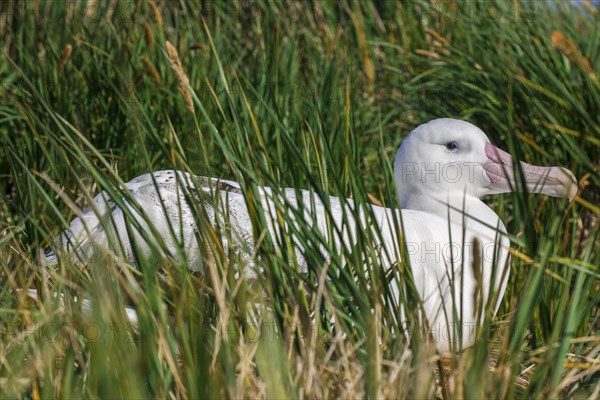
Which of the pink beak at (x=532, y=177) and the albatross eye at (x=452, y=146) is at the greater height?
the albatross eye at (x=452, y=146)

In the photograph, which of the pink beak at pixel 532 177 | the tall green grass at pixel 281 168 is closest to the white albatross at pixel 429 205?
the pink beak at pixel 532 177

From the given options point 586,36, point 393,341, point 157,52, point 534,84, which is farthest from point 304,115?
point 393,341

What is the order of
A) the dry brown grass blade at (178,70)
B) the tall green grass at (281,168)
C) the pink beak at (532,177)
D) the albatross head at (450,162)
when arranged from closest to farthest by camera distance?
the tall green grass at (281,168) → the dry brown grass blade at (178,70) → the pink beak at (532,177) → the albatross head at (450,162)

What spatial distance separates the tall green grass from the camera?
1.74 m

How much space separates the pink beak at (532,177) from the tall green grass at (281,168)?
74 mm

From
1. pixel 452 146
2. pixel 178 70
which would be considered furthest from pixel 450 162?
pixel 178 70

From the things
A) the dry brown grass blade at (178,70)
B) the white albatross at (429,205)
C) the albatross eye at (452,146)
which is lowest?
the white albatross at (429,205)

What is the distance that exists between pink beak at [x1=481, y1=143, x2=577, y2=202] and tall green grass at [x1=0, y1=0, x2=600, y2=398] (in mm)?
74

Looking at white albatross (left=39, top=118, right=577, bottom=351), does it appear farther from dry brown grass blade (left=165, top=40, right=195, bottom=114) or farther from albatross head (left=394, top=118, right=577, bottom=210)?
dry brown grass blade (left=165, top=40, right=195, bottom=114)

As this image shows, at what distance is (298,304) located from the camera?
1941 mm

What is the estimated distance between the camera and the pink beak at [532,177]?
2.80m

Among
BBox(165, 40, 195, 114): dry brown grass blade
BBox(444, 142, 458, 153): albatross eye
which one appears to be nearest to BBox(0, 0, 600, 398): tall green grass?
BBox(165, 40, 195, 114): dry brown grass blade

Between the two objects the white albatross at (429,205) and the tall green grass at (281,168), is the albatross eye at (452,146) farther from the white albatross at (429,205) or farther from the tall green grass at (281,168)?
the tall green grass at (281,168)

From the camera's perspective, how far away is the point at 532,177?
3.07 metres
